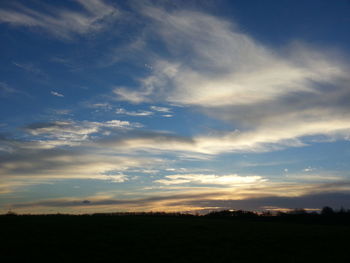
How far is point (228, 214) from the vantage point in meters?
79.1

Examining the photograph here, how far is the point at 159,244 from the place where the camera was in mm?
30375

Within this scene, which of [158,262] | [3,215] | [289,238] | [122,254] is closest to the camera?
[158,262]

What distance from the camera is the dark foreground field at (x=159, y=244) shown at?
2575 cm

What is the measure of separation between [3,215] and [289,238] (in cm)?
4163

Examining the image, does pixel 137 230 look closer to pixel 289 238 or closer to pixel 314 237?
pixel 289 238

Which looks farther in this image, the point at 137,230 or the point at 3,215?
the point at 3,215

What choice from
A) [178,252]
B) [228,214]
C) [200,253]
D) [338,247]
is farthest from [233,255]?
[228,214]

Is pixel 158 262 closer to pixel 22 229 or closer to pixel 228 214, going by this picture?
pixel 22 229

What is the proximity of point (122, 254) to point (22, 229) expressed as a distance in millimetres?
15392

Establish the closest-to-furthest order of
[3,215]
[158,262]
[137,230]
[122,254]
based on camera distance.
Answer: [158,262] → [122,254] → [137,230] → [3,215]

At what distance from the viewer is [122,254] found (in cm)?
2664

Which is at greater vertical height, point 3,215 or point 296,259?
point 3,215

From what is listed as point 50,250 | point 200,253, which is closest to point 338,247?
point 200,253

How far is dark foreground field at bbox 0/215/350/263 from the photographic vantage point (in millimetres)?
25750
